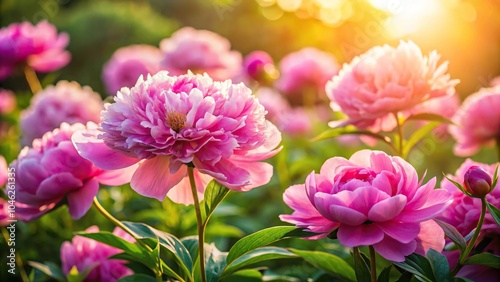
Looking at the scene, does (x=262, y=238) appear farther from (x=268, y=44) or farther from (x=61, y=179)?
(x=268, y=44)

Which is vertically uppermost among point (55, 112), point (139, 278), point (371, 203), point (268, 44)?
point (371, 203)

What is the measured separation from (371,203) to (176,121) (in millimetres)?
291

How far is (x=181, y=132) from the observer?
88 centimetres

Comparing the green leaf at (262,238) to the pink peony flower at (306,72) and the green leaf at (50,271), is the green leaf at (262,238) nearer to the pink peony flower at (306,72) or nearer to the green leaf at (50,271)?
the green leaf at (50,271)

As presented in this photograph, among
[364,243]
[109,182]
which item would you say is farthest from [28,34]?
[364,243]

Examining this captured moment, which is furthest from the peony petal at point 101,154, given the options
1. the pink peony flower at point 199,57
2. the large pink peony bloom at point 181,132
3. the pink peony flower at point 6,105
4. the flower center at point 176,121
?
the pink peony flower at point 6,105

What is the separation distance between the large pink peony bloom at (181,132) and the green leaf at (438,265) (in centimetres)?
27

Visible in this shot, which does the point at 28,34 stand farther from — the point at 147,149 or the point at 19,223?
the point at 147,149

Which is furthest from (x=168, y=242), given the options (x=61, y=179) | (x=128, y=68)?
(x=128, y=68)

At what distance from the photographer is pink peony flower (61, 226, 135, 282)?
126cm

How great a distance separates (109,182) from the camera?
1.07 metres

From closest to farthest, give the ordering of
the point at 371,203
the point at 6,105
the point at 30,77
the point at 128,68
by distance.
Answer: the point at 371,203, the point at 30,77, the point at 128,68, the point at 6,105

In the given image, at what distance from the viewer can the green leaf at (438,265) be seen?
3.04ft

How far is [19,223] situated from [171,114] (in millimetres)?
1097
